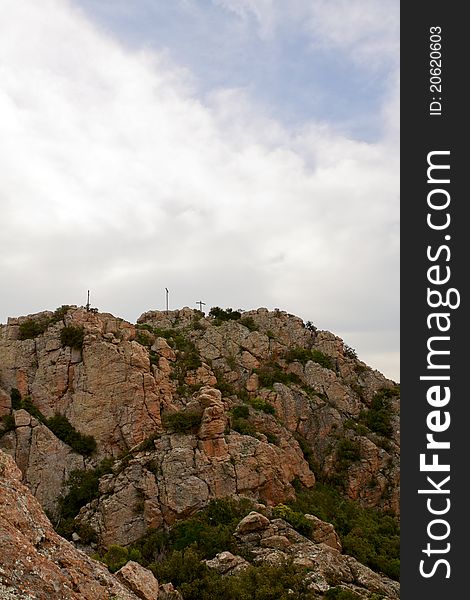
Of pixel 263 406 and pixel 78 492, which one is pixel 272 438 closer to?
pixel 263 406

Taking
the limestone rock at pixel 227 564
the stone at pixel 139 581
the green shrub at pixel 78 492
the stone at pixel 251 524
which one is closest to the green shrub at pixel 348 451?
the stone at pixel 251 524

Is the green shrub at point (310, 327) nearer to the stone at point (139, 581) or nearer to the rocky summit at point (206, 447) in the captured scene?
the rocky summit at point (206, 447)

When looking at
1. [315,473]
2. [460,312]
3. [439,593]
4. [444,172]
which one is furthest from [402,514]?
[315,473]

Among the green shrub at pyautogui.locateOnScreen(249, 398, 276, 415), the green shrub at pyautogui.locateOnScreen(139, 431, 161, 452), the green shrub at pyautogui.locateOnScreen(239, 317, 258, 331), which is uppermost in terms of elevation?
the green shrub at pyautogui.locateOnScreen(239, 317, 258, 331)

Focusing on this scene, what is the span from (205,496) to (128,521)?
12.0 feet

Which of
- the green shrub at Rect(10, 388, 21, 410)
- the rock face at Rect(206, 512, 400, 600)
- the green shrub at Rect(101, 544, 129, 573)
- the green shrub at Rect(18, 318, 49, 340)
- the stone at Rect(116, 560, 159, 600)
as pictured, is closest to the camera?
the stone at Rect(116, 560, 159, 600)

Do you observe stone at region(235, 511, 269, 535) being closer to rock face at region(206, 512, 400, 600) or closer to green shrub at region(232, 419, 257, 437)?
rock face at region(206, 512, 400, 600)

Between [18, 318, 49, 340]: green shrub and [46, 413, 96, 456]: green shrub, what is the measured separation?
238 inches

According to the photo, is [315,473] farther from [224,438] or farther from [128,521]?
[128,521]

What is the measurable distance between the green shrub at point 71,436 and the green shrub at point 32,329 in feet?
19.9

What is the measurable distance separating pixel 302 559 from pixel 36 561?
1240 centimetres

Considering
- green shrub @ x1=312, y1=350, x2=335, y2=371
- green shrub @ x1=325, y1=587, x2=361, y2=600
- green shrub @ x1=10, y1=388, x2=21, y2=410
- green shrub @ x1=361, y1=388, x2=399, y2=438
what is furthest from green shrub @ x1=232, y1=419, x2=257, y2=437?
green shrub @ x1=325, y1=587, x2=361, y2=600

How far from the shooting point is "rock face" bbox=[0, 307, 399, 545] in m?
28.5

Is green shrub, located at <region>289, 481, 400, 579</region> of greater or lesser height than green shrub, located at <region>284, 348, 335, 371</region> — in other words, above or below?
below
